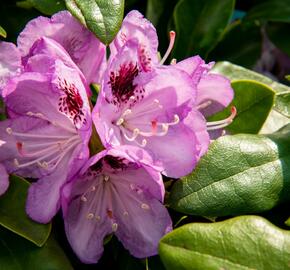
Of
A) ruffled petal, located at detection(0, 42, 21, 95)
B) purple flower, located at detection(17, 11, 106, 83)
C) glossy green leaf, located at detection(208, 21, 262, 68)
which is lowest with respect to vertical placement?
glossy green leaf, located at detection(208, 21, 262, 68)

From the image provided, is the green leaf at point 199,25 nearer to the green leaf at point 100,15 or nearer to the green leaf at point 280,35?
the green leaf at point 280,35

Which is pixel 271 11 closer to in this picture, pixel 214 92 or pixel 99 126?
pixel 214 92

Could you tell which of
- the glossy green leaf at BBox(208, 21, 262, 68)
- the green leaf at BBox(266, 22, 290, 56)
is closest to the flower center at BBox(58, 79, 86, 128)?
the glossy green leaf at BBox(208, 21, 262, 68)

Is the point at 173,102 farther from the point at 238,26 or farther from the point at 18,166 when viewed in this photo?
the point at 238,26

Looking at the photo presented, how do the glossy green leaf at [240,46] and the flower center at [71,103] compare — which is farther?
the glossy green leaf at [240,46]

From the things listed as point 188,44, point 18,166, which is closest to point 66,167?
point 18,166

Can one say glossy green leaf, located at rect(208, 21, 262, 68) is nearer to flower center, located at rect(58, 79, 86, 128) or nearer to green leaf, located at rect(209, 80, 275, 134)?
green leaf, located at rect(209, 80, 275, 134)

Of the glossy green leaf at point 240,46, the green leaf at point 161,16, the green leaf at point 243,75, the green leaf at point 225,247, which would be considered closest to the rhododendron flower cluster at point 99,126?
the green leaf at point 225,247
